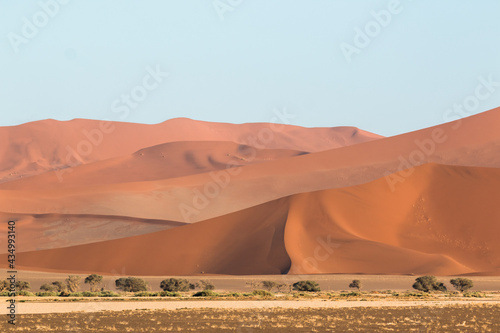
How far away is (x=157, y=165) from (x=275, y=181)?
6043 centimetres

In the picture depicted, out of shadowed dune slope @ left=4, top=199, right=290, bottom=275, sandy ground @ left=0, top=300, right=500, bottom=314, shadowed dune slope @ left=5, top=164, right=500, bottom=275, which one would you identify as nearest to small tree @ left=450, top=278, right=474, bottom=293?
shadowed dune slope @ left=5, top=164, right=500, bottom=275

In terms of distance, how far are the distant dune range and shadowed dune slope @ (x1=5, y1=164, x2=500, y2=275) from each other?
155 millimetres

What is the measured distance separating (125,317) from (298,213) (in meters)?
53.3

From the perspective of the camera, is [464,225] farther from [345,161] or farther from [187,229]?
[345,161]

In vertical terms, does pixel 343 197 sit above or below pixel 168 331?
above

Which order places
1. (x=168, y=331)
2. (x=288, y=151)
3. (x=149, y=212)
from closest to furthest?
(x=168, y=331), (x=149, y=212), (x=288, y=151)

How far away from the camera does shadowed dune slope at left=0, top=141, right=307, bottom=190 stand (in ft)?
541

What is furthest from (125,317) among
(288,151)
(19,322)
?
(288,151)

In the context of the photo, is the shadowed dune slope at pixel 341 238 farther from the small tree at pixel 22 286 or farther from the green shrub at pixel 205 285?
the small tree at pixel 22 286

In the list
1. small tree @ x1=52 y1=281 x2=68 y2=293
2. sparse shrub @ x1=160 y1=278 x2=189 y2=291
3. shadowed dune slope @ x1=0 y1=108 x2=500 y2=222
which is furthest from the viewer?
shadowed dune slope @ x1=0 y1=108 x2=500 y2=222

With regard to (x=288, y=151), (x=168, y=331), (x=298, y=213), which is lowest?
(x=168, y=331)

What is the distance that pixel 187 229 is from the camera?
91.1 m

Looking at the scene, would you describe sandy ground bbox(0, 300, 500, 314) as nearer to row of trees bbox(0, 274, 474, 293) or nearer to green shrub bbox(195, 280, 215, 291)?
row of trees bbox(0, 274, 474, 293)

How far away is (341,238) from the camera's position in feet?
263
